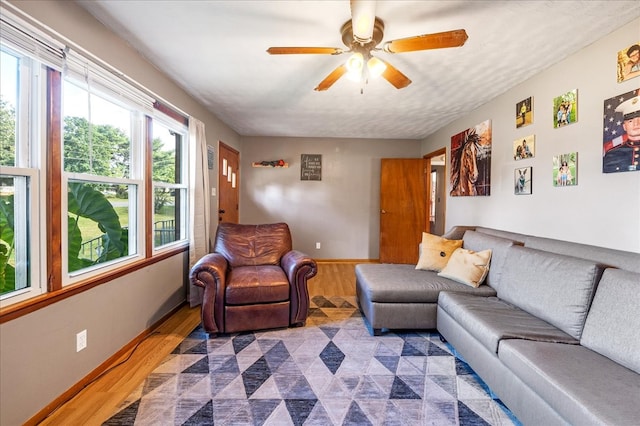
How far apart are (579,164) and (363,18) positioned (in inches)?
76.4

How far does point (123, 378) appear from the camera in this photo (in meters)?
1.86

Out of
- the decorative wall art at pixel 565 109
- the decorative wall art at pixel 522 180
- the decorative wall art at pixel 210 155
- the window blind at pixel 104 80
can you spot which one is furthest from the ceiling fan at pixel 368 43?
the decorative wall art at pixel 210 155

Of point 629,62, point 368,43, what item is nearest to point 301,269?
point 368,43

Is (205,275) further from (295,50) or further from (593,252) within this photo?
(593,252)

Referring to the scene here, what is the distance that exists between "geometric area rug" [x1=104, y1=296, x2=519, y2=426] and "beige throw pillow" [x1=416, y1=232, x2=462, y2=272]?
26.5 inches

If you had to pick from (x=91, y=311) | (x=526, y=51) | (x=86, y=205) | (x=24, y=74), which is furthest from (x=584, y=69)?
(x=91, y=311)

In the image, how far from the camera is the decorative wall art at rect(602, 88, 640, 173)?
174cm

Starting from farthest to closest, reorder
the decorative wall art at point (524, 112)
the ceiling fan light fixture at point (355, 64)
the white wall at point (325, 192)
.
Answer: the white wall at point (325, 192) → the decorative wall art at point (524, 112) → the ceiling fan light fixture at point (355, 64)

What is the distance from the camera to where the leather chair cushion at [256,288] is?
242 centimetres

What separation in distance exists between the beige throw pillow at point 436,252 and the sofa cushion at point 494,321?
21.3 inches

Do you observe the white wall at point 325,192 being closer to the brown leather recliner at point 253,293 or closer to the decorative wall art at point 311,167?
the decorative wall art at point 311,167

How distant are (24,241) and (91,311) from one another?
1.98 feet

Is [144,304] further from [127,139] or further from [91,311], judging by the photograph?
[127,139]

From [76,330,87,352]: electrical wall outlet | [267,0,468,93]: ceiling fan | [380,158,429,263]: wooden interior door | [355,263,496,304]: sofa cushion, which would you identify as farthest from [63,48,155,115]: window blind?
[380,158,429,263]: wooden interior door
